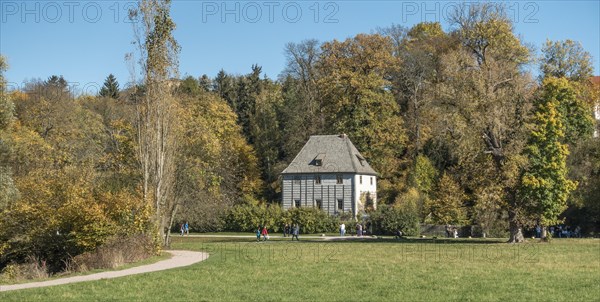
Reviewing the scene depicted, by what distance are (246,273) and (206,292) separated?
474 cm

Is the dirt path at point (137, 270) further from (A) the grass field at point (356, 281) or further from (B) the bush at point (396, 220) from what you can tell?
(B) the bush at point (396, 220)

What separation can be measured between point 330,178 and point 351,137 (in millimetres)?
5848

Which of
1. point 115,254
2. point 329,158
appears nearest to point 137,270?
point 115,254

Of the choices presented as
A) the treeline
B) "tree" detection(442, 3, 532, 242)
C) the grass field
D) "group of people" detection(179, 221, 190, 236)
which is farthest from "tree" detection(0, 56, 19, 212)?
"tree" detection(442, 3, 532, 242)

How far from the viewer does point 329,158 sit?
72.8 metres

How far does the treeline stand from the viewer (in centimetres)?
3441

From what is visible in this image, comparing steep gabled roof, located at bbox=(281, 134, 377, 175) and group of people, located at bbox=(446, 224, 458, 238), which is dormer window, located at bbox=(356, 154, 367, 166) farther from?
group of people, located at bbox=(446, 224, 458, 238)

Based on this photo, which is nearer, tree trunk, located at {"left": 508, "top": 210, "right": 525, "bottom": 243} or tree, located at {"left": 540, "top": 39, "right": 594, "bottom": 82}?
tree trunk, located at {"left": 508, "top": 210, "right": 525, "bottom": 243}

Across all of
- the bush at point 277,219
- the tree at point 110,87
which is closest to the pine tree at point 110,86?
the tree at point 110,87

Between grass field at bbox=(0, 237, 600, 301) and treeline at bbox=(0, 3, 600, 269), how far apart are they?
814 cm

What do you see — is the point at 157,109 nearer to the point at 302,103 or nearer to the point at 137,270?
the point at 137,270

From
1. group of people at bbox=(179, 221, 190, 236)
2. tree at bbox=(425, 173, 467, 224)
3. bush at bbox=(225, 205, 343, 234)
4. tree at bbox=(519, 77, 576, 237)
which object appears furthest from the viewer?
bush at bbox=(225, 205, 343, 234)

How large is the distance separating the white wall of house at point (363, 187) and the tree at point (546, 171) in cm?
2742

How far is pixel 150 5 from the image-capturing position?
→ 122ft
